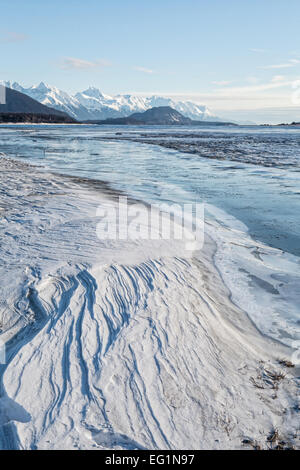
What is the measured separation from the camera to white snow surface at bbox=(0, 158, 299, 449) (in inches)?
110

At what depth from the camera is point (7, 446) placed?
260cm

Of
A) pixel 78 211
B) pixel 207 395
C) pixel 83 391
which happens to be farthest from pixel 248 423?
pixel 78 211

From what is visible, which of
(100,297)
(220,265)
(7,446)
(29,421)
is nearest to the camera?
(7,446)

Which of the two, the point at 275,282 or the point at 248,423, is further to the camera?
the point at 275,282

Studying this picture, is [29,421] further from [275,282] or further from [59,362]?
[275,282]

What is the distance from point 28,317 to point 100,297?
3.13 feet

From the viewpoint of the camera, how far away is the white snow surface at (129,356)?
9.16ft

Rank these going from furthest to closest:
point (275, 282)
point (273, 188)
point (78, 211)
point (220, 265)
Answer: point (273, 188)
point (78, 211)
point (220, 265)
point (275, 282)

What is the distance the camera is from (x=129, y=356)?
356 centimetres

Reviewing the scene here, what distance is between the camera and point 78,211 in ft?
27.8

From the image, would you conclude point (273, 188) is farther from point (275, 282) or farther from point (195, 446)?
point (195, 446)
